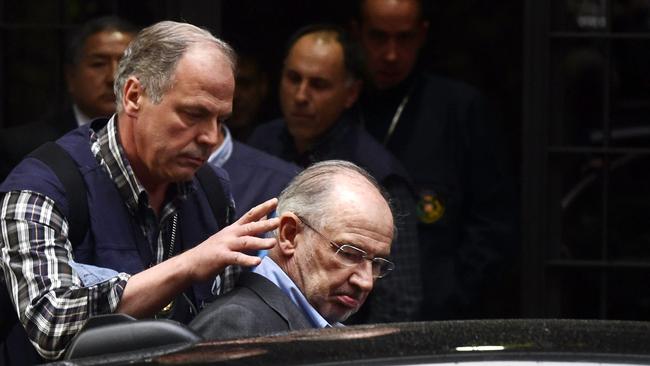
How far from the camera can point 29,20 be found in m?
7.10

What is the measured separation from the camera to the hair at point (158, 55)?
4.52 meters

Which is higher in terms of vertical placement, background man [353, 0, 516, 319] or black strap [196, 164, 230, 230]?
black strap [196, 164, 230, 230]

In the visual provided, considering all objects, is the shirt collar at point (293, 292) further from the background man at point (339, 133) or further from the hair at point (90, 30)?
the hair at point (90, 30)

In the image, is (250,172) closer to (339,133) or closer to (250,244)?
(339,133)

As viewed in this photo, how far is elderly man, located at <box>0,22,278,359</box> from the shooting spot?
166 inches

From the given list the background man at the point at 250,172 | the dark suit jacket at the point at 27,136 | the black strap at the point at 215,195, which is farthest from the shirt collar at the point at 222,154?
the black strap at the point at 215,195

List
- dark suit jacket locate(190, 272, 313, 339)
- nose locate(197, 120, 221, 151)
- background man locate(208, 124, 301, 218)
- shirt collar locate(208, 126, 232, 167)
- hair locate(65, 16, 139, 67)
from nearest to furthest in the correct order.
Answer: dark suit jacket locate(190, 272, 313, 339)
nose locate(197, 120, 221, 151)
background man locate(208, 124, 301, 218)
shirt collar locate(208, 126, 232, 167)
hair locate(65, 16, 139, 67)

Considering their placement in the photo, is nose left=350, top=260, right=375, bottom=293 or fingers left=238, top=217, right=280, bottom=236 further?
nose left=350, top=260, right=375, bottom=293

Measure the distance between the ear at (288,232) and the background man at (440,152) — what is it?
107 inches

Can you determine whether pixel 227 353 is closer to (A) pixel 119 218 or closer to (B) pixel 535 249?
(A) pixel 119 218

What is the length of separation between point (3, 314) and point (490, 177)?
10.0 ft

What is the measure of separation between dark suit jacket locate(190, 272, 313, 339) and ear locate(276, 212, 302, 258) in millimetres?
139

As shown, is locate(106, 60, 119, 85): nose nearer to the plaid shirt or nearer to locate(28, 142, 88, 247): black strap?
locate(28, 142, 88, 247): black strap

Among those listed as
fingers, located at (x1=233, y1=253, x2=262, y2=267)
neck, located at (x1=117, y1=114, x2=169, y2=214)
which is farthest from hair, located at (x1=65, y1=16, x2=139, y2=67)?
fingers, located at (x1=233, y1=253, x2=262, y2=267)
